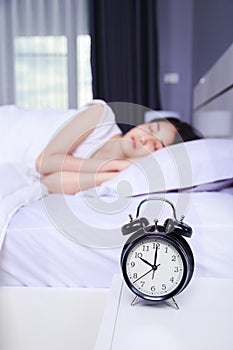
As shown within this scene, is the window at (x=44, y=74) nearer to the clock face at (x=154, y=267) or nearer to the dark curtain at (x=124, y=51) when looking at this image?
the dark curtain at (x=124, y=51)

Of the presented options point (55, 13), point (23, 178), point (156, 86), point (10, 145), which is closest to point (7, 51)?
point (55, 13)

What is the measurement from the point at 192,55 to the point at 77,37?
3.66 feet

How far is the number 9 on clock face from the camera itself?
79 centimetres

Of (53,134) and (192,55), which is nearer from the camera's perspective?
(53,134)

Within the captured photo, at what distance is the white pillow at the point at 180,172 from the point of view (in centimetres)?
133

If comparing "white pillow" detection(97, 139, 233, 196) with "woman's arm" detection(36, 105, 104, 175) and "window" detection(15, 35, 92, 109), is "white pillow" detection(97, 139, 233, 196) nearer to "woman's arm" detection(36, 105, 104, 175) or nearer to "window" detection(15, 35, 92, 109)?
"woman's arm" detection(36, 105, 104, 175)

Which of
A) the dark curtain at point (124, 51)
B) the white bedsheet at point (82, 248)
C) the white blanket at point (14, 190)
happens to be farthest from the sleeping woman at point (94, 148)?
the dark curtain at point (124, 51)

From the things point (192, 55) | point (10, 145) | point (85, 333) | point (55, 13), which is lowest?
point (85, 333)

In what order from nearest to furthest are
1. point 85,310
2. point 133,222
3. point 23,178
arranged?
point 133,222 < point 85,310 < point 23,178

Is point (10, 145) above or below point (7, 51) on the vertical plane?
below

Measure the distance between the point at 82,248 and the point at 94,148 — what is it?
2.39ft

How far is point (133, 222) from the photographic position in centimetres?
83

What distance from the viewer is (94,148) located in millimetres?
1765

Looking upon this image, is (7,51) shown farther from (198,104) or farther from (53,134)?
(53,134)
